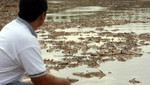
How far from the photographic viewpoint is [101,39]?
439 inches

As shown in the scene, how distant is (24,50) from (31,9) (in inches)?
16.1

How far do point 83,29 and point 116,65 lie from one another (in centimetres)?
682

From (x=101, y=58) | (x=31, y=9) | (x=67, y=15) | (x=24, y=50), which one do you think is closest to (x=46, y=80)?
(x=24, y=50)

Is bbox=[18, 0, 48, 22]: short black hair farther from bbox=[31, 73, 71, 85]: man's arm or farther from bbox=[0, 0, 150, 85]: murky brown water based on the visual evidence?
bbox=[0, 0, 150, 85]: murky brown water

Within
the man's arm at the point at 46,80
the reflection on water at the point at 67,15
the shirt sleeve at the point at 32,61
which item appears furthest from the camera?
the reflection on water at the point at 67,15

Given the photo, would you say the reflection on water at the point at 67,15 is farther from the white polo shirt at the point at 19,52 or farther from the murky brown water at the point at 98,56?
the white polo shirt at the point at 19,52

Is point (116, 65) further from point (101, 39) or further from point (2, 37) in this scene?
point (2, 37)

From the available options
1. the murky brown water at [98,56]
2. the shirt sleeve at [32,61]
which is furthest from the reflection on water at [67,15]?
the shirt sleeve at [32,61]

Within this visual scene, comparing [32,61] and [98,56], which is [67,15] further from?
[32,61]

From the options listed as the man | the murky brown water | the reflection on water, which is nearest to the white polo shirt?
the man

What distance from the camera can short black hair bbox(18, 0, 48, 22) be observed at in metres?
2.57

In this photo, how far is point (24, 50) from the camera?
2.41m

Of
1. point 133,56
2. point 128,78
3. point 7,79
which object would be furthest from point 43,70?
point 133,56

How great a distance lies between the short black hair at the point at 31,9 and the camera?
2.57 metres
